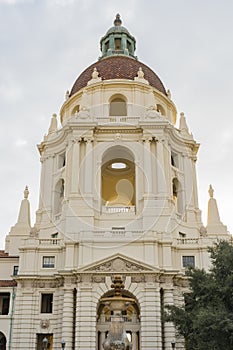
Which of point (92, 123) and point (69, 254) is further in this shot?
point (92, 123)

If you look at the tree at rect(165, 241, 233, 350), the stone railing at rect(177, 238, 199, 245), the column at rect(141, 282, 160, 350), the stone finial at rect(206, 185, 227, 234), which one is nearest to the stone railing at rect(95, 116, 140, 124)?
the stone finial at rect(206, 185, 227, 234)

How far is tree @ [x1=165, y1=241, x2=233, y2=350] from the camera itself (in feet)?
83.4

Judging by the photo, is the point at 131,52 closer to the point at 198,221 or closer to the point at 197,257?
the point at 198,221

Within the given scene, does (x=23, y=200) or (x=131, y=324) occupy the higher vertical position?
(x=23, y=200)

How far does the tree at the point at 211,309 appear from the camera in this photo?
83.4ft

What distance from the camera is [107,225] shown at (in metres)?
43.1

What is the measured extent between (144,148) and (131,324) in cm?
1731

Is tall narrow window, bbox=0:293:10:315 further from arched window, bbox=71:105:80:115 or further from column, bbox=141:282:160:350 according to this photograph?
arched window, bbox=71:105:80:115

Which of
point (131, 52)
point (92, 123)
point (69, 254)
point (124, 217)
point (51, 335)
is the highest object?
point (131, 52)

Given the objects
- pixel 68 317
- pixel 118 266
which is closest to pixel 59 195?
pixel 118 266

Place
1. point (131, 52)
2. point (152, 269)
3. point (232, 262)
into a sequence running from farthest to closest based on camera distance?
point (131, 52)
point (152, 269)
point (232, 262)

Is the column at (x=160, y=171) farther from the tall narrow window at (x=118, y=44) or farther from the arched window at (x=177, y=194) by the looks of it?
the tall narrow window at (x=118, y=44)

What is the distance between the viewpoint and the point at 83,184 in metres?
44.9

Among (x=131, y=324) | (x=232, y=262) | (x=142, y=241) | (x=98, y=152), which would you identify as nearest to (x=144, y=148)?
(x=98, y=152)
